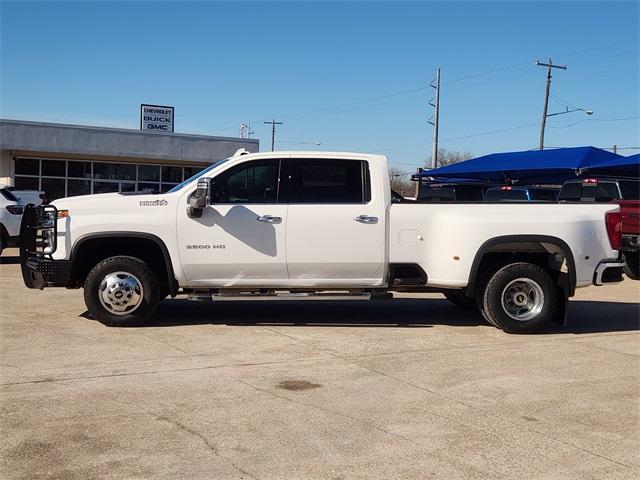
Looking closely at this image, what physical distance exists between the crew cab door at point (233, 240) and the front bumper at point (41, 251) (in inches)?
54.5

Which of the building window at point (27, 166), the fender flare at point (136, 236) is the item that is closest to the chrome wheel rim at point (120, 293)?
the fender flare at point (136, 236)

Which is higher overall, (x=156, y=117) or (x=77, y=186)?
(x=156, y=117)

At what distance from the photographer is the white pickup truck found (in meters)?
7.96

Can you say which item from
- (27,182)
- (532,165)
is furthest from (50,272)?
(27,182)

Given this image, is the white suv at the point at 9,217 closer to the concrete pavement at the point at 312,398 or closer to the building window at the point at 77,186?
the concrete pavement at the point at 312,398

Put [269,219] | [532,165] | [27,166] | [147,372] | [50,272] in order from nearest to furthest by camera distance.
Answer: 1. [147,372]
2. [50,272]
3. [269,219]
4. [532,165]
5. [27,166]

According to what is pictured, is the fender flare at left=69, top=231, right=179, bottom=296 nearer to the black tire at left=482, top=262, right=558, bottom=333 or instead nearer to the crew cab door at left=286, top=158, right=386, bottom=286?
the crew cab door at left=286, top=158, right=386, bottom=286

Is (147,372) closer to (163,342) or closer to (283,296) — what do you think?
(163,342)

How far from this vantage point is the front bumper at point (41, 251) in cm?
790

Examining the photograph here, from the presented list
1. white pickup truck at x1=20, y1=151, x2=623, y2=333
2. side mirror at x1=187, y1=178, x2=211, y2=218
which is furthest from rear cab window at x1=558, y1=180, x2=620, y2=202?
side mirror at x1=187, y1=178, x2=211, y2=218

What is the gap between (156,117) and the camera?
4138cm

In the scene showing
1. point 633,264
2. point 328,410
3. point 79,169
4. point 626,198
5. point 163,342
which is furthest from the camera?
point 79,169

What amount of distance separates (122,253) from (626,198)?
11438mm

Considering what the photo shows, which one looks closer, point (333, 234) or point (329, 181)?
point (333, 234)
